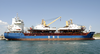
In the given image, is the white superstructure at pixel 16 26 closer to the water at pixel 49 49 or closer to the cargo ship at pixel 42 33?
the cargo ship at pixel 42 33

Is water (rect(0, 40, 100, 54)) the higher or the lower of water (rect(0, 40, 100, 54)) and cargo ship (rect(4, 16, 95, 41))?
the lower

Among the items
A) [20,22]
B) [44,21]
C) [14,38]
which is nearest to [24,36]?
[14,38]

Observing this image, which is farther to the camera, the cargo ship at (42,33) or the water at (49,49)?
the cargo ship at (42,33)

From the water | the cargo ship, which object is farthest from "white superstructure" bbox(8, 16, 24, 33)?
the water

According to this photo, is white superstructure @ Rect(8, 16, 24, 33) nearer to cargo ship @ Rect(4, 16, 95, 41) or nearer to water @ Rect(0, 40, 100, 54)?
cargo ship @ Rect(4, 16, 95, 41)

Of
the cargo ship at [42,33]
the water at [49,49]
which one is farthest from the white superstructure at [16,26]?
the water at [49,49]

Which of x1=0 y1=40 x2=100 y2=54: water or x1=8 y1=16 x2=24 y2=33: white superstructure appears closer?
x1=0 y1=40 x2=100 y2=54: water

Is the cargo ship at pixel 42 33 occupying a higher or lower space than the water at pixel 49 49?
higher

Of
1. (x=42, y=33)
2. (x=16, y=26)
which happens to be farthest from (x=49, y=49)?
(x=16, y=26)

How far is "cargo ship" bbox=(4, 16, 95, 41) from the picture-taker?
126 feet

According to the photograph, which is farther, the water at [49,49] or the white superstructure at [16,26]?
the white superstructure at [16,26]

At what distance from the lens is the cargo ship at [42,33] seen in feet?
126

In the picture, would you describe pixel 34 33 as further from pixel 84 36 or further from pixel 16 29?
pixel 84 36

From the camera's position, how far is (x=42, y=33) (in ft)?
130
